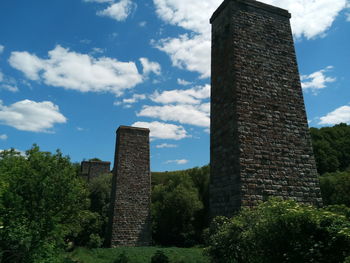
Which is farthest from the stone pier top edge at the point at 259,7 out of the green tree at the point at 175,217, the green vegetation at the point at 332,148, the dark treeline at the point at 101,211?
the green vegetation at the point at 332,148

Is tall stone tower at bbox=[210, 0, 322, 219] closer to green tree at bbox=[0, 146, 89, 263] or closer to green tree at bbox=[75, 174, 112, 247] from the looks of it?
green tree at bbox=[0, 146, 89, 263]

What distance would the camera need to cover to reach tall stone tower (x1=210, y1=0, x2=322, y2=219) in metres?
7.40

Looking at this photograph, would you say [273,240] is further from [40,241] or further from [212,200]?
[40,241]

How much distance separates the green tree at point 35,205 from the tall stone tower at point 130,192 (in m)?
2.69

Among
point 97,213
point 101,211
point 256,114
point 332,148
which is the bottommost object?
point 97,213

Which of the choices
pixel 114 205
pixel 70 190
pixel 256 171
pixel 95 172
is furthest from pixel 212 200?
pixel 95 172

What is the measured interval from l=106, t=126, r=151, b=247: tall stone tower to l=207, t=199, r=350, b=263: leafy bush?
→ 46.4 ft

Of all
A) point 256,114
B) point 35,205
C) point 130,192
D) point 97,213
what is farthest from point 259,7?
point 97,213

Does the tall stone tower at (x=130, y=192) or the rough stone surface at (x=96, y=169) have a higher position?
the rough stone surface at (x=96, y=169)

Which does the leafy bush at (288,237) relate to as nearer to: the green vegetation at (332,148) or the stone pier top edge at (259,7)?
the stone pier top edge at (259,7)

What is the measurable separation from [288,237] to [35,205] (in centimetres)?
1050

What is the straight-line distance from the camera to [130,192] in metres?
19.7

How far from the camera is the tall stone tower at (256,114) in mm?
7402

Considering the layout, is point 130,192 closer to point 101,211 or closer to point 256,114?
point 101,211
